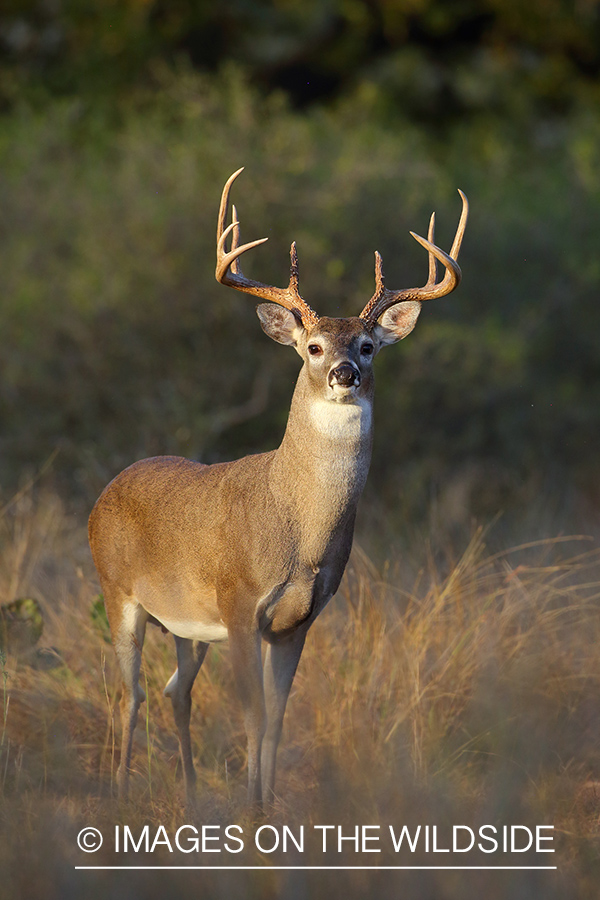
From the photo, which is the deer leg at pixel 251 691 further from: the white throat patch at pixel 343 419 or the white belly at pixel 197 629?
the white throat patch at pixel 343 419

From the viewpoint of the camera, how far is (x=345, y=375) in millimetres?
4938

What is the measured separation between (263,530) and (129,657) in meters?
1.04

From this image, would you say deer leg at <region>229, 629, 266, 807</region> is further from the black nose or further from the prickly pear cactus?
the prickly pear cactus

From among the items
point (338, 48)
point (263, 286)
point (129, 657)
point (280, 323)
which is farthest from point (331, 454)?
point (338, 48)

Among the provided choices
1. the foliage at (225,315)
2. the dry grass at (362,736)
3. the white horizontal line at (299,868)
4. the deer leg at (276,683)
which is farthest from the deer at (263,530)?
the foliage at (225,315)

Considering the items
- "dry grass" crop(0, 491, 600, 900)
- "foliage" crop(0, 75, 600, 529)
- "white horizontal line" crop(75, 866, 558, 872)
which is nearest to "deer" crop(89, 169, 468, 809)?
"dry grass" crop(0, 491, 600, 900)

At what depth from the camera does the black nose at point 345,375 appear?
4.94 metres

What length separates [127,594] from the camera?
19.3ft

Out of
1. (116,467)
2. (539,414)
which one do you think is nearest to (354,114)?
(539,414)

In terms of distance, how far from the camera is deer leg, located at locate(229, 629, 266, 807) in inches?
204

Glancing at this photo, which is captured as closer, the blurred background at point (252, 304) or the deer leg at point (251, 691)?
the deer leg at point (251, 691)

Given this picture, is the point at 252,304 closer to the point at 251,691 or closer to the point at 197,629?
the point at 197,629

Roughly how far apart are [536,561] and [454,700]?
1900mm

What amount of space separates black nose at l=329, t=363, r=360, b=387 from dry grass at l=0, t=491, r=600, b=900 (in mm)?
1531
